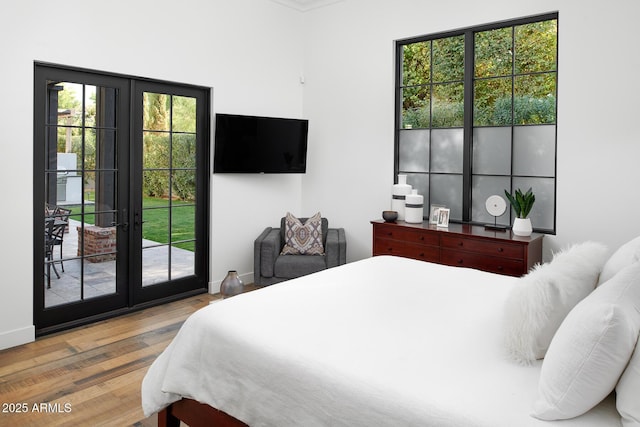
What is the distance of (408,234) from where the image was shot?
442cm

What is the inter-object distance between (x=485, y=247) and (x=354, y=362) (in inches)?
102

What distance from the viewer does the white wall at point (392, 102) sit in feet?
11.9

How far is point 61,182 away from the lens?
3.77 m

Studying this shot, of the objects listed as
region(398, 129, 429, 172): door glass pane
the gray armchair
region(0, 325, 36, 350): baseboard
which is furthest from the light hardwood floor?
region(398, 129, 429, 172): door glass pane

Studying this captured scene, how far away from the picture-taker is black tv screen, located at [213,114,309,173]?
15.7 ft

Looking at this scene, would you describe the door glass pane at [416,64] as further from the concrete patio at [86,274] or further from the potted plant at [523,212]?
the concrete patio at [86,274]

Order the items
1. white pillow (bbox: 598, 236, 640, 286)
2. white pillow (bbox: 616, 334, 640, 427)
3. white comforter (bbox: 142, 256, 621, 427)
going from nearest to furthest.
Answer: white pillow (bbox: 616, 334, 640, 427) < white comforter (bbox: 142, 256, 621, 427) < white pillow (bbox: 598, 236, 640, 286)

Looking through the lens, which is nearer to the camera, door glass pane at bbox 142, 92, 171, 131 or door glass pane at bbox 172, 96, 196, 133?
door glass pane at bbox 142, 92, 171, 131

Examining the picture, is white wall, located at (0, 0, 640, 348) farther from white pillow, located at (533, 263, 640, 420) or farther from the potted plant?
white pillow, located at (533, 263, 640, 420)

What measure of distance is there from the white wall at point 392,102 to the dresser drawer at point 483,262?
0.50m

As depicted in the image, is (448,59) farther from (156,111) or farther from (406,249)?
(156,111)

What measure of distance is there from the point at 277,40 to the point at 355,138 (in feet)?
4.56

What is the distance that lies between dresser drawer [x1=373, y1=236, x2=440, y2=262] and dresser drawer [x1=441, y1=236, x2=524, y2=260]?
0.14 meters

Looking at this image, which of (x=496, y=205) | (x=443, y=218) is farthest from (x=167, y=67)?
(x=496, y=205)
